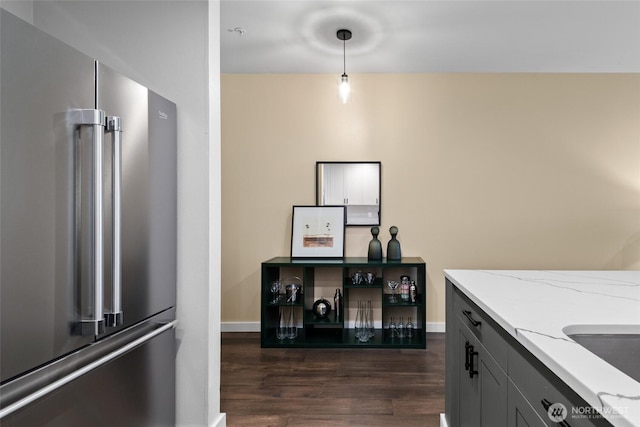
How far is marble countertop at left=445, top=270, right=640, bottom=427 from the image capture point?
69 centimetres

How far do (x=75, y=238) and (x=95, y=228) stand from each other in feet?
0.21

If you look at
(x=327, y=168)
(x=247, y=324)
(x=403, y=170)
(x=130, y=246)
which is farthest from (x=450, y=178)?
(x=130, y=246)

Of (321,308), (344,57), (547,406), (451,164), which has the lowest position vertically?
(321,308)

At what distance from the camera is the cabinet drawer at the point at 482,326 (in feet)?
4.09

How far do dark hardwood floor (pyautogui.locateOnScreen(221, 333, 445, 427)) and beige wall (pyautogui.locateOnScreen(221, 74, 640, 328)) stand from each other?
0.78 meters

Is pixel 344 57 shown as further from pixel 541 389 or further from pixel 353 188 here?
pixel 541 389

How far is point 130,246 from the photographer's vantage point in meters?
1.58

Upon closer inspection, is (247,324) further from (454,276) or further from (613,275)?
(613,275)

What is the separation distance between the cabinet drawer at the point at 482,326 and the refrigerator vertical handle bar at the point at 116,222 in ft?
4.15

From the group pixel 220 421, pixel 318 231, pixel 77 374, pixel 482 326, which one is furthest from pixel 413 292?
pixel 77 374

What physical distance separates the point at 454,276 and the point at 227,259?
261 cm

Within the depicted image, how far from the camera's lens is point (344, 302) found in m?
3.72

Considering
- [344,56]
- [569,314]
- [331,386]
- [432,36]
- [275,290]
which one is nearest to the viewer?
[569,314]

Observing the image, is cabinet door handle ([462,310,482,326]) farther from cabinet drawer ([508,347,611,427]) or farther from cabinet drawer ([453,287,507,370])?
cabinet drawer ([508,347,611,427])
